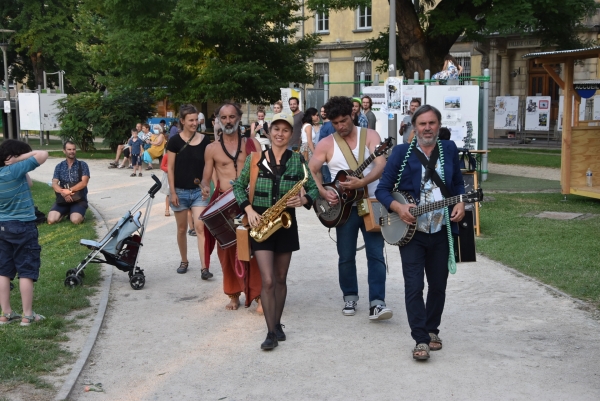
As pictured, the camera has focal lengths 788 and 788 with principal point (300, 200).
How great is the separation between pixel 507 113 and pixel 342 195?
95.7ft

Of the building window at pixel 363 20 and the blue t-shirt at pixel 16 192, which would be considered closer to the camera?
the blue t-shirt at pixel 16 192

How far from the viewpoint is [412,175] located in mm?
6031

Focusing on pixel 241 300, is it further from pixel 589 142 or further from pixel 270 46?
pixel 270 46

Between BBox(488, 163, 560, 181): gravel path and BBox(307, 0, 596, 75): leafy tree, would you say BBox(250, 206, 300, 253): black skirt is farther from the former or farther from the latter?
BBox(307, 0, 596, 75): leafy tree

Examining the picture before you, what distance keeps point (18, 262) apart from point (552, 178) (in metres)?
16.1

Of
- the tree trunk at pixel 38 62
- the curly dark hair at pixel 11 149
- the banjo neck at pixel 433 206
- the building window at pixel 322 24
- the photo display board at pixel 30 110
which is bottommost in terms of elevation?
the banjo neck at pixel 433 206

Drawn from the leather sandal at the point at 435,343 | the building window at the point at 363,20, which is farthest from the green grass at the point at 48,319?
the building window at the point at 363,20

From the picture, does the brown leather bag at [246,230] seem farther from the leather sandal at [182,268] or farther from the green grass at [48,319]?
the leather sandal at [182,268]

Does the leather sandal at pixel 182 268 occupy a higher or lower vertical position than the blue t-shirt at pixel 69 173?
lower

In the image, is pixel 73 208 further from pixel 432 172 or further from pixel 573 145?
pixel 573 145

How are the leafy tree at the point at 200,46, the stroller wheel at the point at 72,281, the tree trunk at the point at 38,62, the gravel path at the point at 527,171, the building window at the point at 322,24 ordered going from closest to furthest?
the stroller wheel at the point at 72,281 < the gravel path at the point at 527,171 < the leafy tree at the point at 200,46 < the tree trunk at the point at 38,62 < the building window at the point at 322,24

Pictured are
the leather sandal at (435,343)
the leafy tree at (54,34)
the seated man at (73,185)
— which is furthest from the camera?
the leafy tree at (54,34)

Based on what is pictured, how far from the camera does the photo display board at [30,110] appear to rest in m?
34.8

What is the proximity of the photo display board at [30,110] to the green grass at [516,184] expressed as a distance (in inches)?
863
